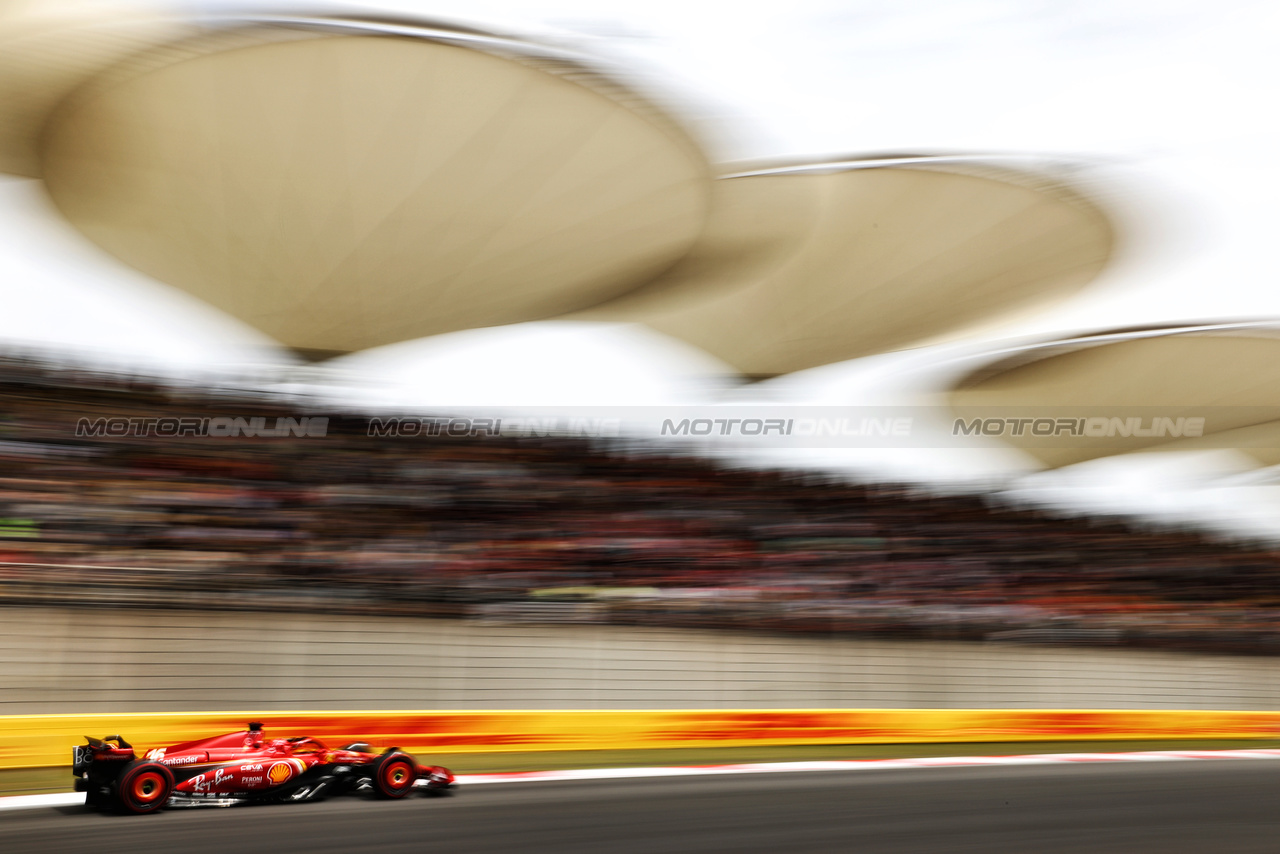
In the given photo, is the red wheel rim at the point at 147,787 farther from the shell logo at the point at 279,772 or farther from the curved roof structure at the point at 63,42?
the curved roof structure at the point at 63,42

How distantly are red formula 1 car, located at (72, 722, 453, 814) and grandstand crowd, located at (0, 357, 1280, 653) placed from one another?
2507 mm

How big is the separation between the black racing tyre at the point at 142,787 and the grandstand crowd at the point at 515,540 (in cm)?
264

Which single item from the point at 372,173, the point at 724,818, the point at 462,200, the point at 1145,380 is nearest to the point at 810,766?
the point at 724,818

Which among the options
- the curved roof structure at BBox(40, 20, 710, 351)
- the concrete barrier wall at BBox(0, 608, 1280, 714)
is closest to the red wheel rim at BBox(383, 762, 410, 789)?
the concrete barrier wall at BBox(0, 608, 1280, 714)

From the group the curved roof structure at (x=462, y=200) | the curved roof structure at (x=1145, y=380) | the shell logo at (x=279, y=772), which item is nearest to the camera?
the shell logo at (x=279, y=772)

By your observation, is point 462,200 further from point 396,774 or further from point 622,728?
point 396,774

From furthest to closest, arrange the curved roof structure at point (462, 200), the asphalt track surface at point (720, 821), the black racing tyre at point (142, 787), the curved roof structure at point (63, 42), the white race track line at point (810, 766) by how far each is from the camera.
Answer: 1. the curved roof structure at point (462, 200)
2. the curved roof structure at point (63, 42)
3. the white race track line at point (810, 766)
4. the black racing tyre at point (142, 787)
5. the asphalt track surface at point (720, 821)

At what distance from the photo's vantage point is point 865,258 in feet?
46.7

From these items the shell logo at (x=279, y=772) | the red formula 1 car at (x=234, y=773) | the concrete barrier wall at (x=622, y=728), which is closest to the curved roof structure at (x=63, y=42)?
the concrete barrier wall at (x=622, y=728)

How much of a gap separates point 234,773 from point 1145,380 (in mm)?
16657

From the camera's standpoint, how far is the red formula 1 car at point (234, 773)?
18.7 feet

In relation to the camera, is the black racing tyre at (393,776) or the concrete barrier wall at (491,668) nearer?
the black racing tyre at (393,776)

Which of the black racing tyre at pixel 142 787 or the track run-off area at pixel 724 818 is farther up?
the black racing tyre at pixel 142 787

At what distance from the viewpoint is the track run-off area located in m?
5.28
